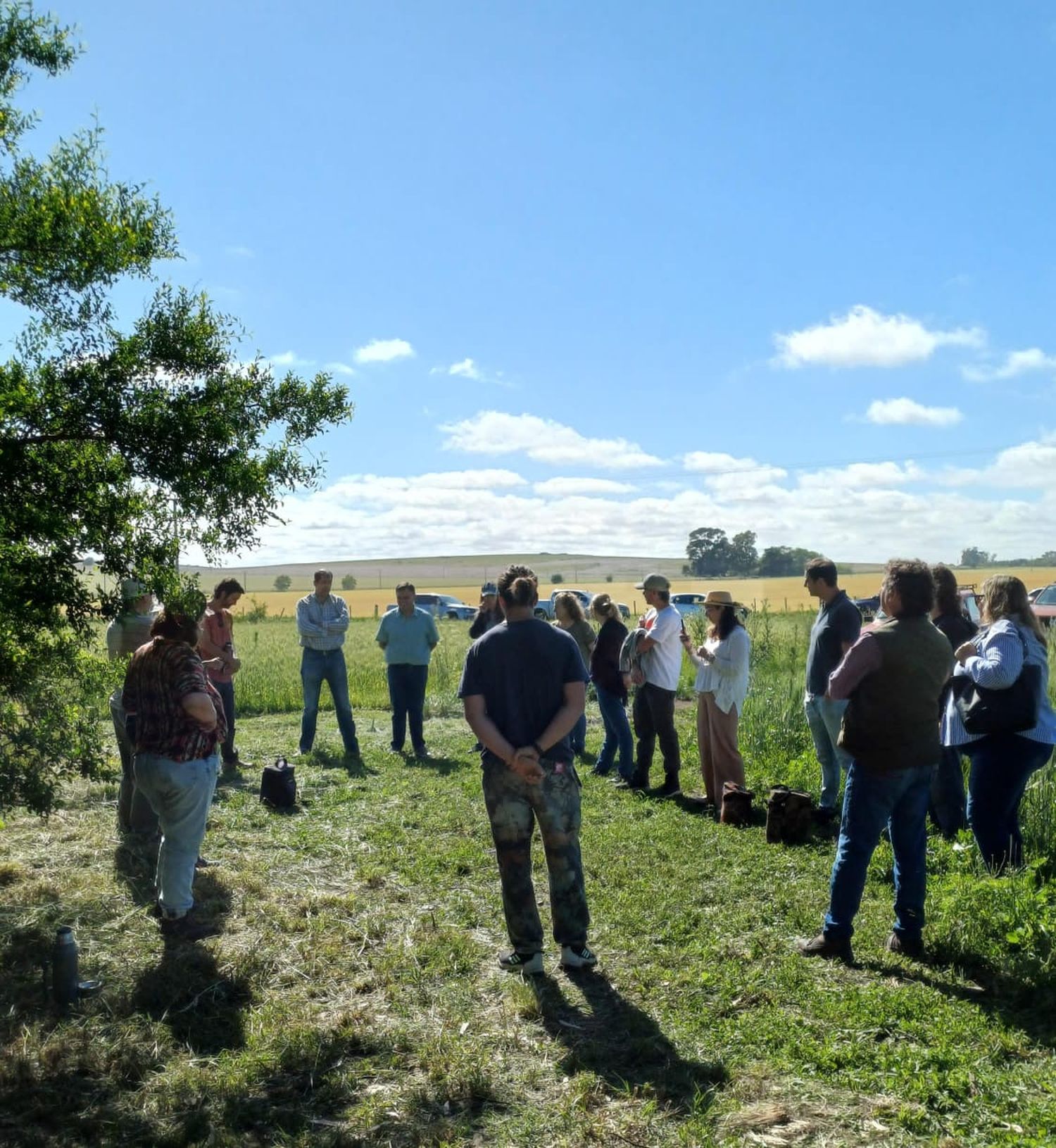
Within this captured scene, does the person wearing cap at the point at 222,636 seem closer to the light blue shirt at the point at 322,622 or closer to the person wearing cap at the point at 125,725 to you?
the light blue shirt at the point at 322,622

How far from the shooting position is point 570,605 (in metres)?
10.3

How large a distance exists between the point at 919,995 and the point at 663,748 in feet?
15.0

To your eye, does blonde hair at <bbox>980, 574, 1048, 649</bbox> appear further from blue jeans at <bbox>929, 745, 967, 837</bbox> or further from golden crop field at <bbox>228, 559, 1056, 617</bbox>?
golden crop field at <bbox>228, 559, 1056, 617</bbox>

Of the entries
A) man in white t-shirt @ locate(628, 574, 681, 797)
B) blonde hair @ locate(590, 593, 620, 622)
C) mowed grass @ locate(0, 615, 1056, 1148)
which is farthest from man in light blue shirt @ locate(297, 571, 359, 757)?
mowed grass @ locate(0, 615, 1056, 1148)

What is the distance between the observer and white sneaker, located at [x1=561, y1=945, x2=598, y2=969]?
16.4 feet

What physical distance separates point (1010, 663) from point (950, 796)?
203 cm

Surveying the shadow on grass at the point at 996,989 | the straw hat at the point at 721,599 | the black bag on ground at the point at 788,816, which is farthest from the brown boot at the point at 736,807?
the shadow on grass at the point at 996,989

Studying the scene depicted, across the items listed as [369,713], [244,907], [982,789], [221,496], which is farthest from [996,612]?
[369,713]

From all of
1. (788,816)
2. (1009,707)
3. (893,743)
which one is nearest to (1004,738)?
(1009,707)

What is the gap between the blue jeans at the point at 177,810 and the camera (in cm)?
545

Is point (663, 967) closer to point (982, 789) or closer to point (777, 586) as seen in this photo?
point (982, 789)

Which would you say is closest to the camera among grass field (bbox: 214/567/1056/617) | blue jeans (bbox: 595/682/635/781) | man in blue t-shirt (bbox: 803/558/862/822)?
man in blue t-shirt (bbox: 803/558/862/822)

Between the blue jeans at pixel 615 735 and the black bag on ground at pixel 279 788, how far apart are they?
120 inches

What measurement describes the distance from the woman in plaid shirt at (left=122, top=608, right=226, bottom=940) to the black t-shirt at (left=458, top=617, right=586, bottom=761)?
5.29ft
